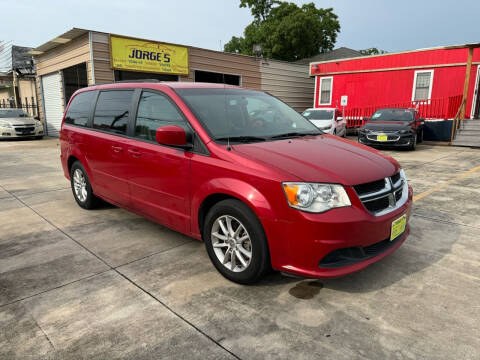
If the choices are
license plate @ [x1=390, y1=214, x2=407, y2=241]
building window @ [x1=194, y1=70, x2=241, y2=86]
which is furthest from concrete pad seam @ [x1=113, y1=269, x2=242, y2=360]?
building window @ [x1=194, y1=70, x2=241, y2=86]

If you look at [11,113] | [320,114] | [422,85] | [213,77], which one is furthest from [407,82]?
[11,113]

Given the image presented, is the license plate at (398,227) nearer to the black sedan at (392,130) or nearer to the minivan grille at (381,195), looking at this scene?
the minivan grille at (381,195)

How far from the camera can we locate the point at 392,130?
11.3 meters

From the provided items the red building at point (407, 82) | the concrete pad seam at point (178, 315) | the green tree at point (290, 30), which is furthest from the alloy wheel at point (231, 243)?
the green tree at point (290, 30)

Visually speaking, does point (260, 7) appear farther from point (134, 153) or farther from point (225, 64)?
point (134, 153)

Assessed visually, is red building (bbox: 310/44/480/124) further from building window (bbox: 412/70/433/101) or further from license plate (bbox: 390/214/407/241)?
license plate (bbox: 390/214/407/241)

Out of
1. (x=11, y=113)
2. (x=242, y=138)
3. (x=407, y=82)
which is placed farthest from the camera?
(x=407, y=82)

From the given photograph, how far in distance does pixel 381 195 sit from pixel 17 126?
17010mm

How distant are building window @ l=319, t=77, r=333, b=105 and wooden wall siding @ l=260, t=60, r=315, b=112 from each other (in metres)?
1.23

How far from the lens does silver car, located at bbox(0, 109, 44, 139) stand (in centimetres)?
1528

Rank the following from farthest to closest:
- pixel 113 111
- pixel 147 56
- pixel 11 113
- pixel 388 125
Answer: pixel 11 113 → pixel 147 56 → pixel 388 125 → pixel 113 111

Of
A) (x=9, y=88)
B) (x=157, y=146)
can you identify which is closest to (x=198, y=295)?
A: (x=157, y=146)

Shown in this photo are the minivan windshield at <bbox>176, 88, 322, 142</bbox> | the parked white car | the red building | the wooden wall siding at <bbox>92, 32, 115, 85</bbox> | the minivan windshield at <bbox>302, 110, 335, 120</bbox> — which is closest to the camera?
the minivan windshield at <bbox>176, 88, 322, 142</bbox>

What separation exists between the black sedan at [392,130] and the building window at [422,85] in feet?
18.1
